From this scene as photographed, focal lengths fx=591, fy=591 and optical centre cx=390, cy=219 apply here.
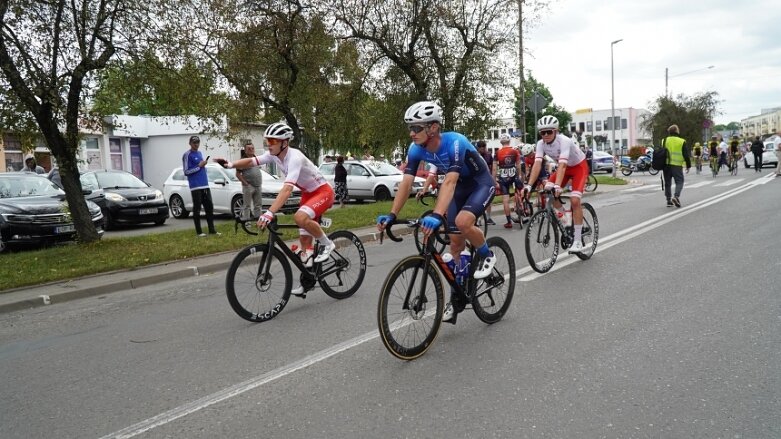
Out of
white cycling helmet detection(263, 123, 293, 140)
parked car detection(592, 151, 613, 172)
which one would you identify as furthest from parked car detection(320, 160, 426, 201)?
parked car detection(592, 151, 613, 172)

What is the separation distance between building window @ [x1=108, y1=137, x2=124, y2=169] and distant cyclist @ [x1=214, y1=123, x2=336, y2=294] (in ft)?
97.1

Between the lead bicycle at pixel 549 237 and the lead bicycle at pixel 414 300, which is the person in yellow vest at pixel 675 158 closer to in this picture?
the lead bicycle at pixel 549 237

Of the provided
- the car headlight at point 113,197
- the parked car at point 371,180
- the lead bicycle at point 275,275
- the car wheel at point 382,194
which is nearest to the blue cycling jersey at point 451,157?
the lead bicycle at point 275,275

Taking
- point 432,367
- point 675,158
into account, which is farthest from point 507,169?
point 432,367

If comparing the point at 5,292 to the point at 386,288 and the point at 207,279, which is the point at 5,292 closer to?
the point at 207,279

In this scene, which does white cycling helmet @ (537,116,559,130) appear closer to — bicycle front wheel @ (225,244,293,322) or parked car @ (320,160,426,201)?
bicycle front wheel @ (225,244,293,322)

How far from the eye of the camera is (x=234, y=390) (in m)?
4.04

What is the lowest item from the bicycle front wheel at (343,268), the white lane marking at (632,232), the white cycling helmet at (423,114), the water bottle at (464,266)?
the white lane marking at (632,232)

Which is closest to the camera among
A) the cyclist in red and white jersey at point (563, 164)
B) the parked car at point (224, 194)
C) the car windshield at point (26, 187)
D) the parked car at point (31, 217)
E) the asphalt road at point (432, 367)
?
the asphalt road at point (432, 367)

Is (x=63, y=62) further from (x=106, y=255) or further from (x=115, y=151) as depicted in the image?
(x=115, y=151)

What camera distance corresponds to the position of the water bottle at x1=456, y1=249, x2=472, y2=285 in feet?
16.1

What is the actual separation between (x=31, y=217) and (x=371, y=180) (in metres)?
11.8

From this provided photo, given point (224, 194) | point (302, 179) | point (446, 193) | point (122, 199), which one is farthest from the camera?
point (224, 194)

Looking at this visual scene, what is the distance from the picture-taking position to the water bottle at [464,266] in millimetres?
4895
